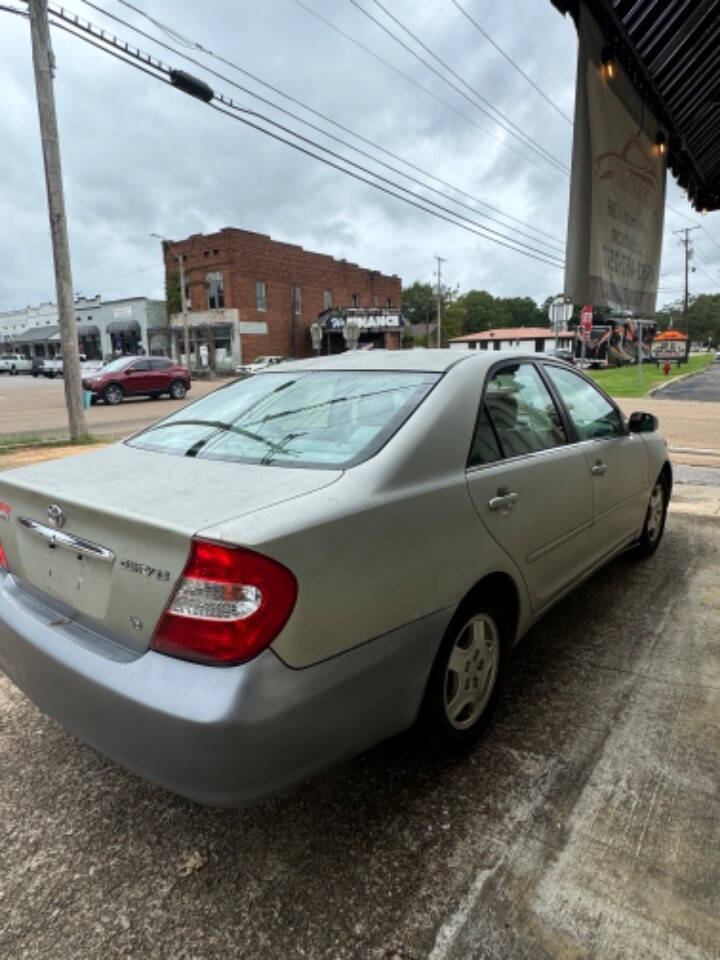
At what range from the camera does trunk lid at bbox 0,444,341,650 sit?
170 centimetres

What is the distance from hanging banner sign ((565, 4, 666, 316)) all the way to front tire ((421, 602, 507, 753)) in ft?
8.29

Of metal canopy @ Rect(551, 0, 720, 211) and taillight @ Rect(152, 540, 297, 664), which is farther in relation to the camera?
metal canopy @ Rect(551, 0, 720, 211)

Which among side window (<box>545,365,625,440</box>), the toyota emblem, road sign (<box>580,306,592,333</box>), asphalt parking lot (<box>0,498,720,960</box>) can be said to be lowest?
asphalt parking lot (<box>0,498,720,960</box>)

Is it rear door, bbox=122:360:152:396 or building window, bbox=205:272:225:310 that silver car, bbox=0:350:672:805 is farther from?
building window, bbox=205:272:225:310

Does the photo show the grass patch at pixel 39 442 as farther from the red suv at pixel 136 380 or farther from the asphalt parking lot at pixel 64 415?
the red suv at pixel 136 380

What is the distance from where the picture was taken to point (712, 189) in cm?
610

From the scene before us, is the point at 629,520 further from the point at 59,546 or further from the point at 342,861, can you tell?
the point at 59,546

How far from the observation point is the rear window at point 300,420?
7.20 ft

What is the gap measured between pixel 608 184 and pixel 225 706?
3945 millimetres

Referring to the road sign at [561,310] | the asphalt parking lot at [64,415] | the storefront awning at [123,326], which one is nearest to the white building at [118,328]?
the storefront awning at [123,326]

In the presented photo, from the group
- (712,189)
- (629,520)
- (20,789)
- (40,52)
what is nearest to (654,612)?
(629,520)

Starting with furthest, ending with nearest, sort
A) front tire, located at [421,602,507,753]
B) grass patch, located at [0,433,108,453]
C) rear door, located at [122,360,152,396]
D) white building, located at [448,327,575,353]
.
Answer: white building, located at [448,327,575,353] → rear door, located at [122,360,152,396] → grass patch, located at [0,433,108,453] → front tire, located at [421,602,507,753]

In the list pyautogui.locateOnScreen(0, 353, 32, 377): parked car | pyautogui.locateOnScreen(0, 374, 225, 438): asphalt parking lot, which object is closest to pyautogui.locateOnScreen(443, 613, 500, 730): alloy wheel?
pyautogui.locateOnScreen(0, 374, 225, 438): asphalt parking lot

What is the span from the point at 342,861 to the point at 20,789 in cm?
123
